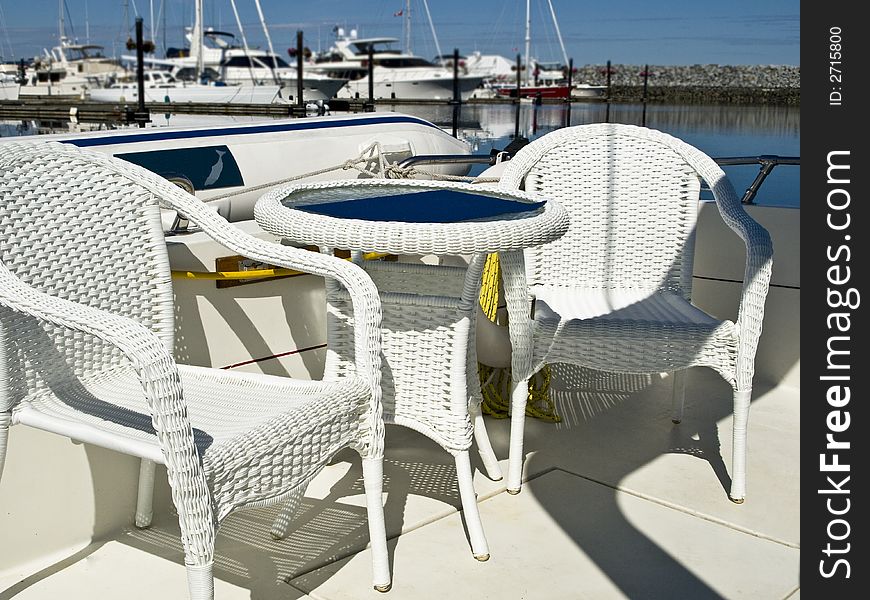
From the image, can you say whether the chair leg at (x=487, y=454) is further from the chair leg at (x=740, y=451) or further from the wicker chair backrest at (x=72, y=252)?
the wicker chair backrest at (x=72, y=252)

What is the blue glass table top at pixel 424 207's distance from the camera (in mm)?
1795

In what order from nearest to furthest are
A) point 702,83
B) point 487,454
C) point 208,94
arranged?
point 487,454, point 208,94, point 702,83

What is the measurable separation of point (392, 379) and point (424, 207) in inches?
14.2

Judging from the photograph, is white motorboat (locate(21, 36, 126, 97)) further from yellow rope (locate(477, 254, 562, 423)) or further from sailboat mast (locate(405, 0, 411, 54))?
yellow rope (locate(477, 254, 562, 423))

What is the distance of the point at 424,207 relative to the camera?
74.5 inches

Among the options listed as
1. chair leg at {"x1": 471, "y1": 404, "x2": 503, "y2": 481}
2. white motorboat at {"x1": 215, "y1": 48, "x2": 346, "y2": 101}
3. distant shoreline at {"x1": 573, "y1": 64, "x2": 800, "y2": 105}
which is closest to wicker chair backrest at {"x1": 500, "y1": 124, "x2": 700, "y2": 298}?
chair leg at {"x1": 471, "y1": 404, "x2": 503, "y2": 481}

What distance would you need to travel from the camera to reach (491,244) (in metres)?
1.70

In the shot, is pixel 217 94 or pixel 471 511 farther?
pixel 217 94

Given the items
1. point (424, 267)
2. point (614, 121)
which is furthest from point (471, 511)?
point (614, 121)

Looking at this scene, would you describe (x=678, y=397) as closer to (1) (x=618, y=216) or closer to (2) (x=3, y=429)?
(1) (x=618, y=216)

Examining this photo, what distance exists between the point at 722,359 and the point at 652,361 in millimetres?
156

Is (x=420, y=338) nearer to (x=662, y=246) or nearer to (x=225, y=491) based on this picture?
(x=225, y=491)

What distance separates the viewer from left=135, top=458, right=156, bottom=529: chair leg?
2.05 meters
